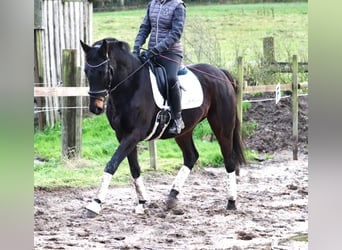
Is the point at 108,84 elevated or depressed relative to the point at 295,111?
elevated

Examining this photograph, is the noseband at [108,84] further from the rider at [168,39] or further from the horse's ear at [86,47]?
the rider at [168,39]

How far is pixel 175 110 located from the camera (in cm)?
339

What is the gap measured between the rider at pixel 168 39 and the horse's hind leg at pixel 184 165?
127 mm

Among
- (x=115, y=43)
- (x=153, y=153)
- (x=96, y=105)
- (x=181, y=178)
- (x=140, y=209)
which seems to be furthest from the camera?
(x=153, y=153)

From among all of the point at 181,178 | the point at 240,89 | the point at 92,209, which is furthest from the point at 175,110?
the point at 92,209

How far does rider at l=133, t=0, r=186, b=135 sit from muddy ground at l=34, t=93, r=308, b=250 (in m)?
0.38

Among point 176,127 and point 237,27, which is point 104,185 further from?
point 237,27

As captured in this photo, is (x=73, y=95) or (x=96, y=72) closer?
(x=96, y=72)

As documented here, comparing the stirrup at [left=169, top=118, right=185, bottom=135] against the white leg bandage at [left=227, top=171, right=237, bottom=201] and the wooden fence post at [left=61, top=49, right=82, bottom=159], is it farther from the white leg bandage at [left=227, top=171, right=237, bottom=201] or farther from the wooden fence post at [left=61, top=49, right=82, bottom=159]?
the wooden fence post at [left=61, top=49, right=82, bottom=159]

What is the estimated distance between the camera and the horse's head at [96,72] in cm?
302

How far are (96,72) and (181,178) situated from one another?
0.74 meters

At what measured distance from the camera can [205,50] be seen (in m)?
3.42

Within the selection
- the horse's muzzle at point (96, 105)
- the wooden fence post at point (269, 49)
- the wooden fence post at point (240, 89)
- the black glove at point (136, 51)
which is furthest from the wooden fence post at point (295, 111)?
the horse's muzzle at point (96, 105)
